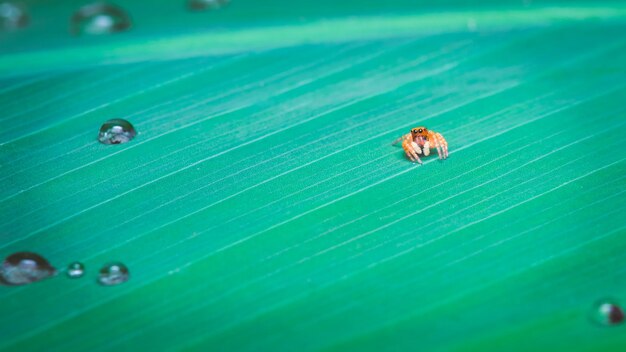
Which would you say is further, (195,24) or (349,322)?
(195,24)

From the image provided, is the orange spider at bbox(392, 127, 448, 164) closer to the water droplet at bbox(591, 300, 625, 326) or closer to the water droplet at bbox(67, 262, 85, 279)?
the water droplet at bbox(591, 300, 625, 326)

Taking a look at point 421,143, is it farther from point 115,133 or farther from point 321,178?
point 115,133

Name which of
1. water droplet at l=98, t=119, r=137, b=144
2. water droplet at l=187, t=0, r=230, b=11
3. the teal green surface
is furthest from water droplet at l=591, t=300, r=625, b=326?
water droplet at l=187, t=0, r=230, b=11

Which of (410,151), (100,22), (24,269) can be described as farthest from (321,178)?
(100,22)

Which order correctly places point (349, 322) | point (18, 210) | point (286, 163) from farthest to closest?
point (286, 163) < point (18, 210) < point (349, 322)

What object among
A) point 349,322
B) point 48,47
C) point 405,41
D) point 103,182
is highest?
point 48,47

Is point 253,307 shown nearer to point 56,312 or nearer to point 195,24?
point 56,312

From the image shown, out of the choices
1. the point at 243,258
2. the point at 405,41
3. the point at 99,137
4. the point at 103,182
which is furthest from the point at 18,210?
the point at 405,41
